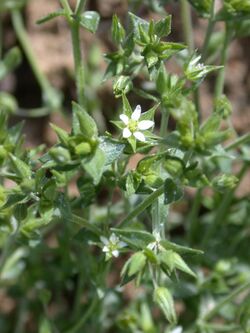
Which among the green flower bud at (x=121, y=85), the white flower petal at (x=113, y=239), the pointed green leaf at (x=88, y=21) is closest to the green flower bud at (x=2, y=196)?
the white flower petal at (x=113, y=239)

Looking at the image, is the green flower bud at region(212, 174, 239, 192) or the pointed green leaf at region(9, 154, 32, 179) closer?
the pointed green leaf at region(9, 154, 32, 179)

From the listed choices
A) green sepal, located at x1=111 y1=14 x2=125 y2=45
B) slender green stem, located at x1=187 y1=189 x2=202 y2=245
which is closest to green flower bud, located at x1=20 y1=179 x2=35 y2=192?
green sepal, located at x1=111 y1=14 x2=125 y2=45

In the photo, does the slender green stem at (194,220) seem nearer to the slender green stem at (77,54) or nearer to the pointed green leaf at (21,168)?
the slender green stem at (77,54)

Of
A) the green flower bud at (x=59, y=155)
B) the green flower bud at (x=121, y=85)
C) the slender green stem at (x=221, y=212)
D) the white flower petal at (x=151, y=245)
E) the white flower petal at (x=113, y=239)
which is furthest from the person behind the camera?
the slender green stem at (x=221, y=212)

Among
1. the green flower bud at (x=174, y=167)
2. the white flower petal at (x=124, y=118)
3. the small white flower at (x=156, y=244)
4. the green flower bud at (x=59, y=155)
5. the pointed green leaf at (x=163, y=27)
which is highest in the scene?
the pointed green leaf at (x=163, y=27)

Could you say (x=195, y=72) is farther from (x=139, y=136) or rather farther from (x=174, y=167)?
(x=174, y=167)

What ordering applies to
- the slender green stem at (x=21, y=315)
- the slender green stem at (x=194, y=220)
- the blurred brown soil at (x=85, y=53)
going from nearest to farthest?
the slender green stem at (x=194, y=220) → the slender green stem at (x=21, y=315) → the blurred brown soil at (x=85, y=53)

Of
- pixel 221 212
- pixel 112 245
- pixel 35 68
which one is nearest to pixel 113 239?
pixel 112 245

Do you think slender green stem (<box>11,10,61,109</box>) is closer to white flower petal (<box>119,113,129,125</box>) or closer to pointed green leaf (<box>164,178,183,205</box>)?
white flower petal (<box>119,113,129,125</box>)
